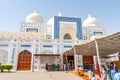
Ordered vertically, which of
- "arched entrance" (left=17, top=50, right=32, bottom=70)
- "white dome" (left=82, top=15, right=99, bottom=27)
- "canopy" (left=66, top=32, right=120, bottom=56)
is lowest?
"arched entrance" (left=17, top=50, right=32, bottom=70)

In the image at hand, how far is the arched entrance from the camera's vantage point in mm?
20312

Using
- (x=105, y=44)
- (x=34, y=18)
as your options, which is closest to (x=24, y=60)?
(x=105, y=44)

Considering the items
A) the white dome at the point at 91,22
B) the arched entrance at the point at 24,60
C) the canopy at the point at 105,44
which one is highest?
the white dome at the point at 91,22

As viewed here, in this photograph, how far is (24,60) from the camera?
20750 millimetres

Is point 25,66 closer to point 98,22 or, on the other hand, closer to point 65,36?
point 65,36

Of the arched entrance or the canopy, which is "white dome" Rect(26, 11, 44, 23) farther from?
the canopy

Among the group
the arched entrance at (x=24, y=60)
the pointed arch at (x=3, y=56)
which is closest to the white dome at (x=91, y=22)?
the arched entrance at (x=24, y=60)

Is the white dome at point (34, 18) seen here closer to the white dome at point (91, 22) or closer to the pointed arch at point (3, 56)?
the white dome at point (91, 22)

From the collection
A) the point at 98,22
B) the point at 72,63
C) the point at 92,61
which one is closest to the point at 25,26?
the point at 72,63

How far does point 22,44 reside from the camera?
20922 mm

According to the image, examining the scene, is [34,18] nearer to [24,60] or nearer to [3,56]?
[24,60]

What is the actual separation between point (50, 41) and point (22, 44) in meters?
4.23

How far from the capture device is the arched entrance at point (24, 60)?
20.3 metres

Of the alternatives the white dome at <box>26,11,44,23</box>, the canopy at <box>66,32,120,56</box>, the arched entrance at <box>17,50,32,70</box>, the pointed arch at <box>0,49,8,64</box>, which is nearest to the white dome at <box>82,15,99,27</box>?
the white dome at <box>26,11,44,23</box>
